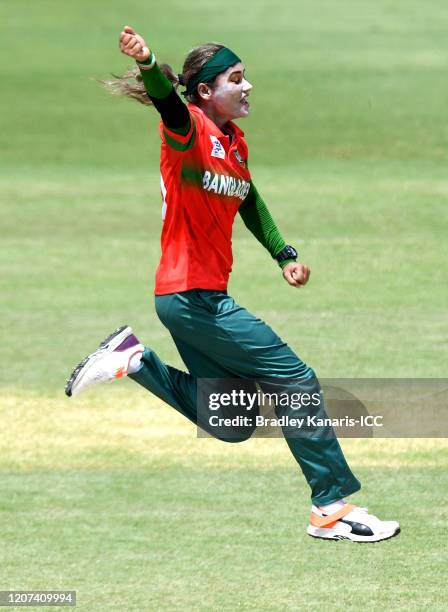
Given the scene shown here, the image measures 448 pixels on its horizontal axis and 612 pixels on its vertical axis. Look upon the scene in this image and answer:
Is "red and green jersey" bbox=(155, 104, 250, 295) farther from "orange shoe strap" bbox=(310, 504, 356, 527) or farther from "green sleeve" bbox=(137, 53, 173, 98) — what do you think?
"orange shoe strap" bbox=(310, 504, 356, 527)

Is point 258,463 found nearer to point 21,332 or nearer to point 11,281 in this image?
point 21,332

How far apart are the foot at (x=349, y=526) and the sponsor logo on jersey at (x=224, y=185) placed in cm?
160

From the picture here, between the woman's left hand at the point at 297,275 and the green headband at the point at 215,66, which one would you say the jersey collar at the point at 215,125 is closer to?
the green headband at the point at 215,66

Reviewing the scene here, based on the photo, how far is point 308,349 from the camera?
14.1 meters

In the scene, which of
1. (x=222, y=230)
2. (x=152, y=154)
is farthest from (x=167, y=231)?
(x=152, y=154)

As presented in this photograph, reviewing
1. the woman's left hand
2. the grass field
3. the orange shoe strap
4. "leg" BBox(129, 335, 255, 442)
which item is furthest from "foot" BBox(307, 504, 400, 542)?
the woman's left hand

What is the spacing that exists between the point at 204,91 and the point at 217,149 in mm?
310

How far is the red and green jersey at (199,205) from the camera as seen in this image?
7656 mm

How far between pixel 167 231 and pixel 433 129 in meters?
19.2

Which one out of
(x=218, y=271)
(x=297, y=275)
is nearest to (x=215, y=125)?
(x=218, y=271)

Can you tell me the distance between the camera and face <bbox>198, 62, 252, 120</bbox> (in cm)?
779

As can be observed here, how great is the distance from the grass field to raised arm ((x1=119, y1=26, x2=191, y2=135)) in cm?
245

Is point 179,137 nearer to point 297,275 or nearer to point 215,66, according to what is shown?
point 215,66

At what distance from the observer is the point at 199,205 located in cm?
773
